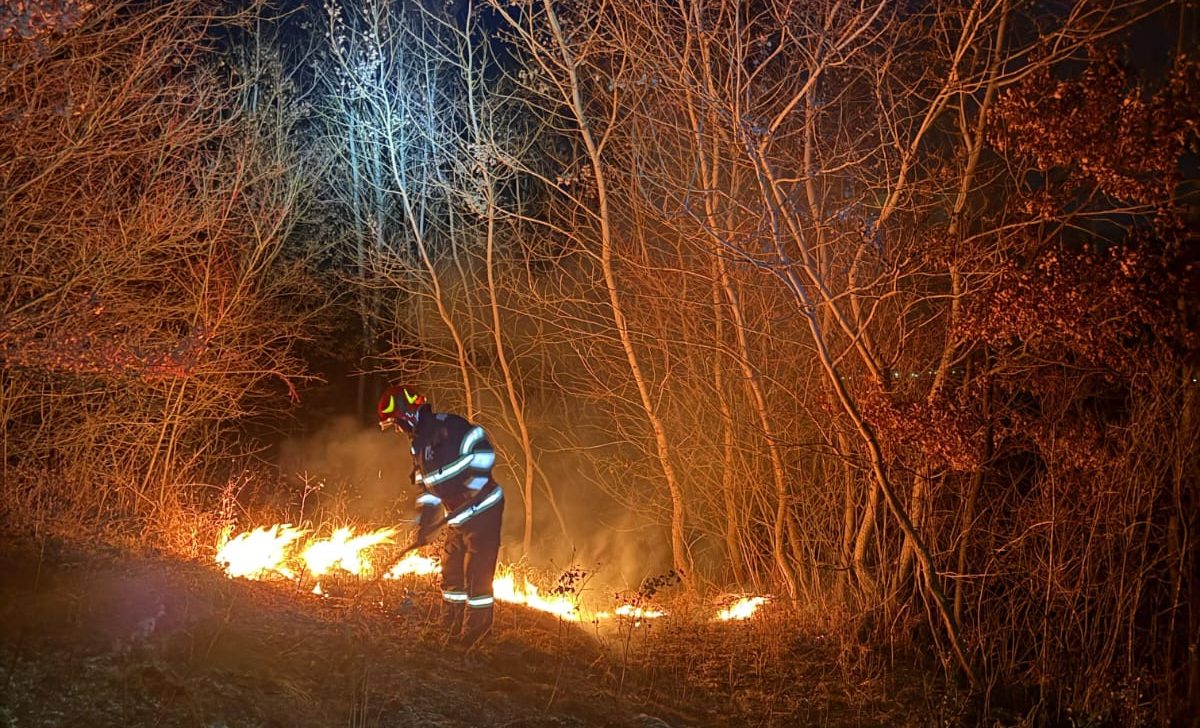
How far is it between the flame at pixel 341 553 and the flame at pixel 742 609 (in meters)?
3.23

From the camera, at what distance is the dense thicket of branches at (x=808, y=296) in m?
6.92

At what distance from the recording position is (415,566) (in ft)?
31.7

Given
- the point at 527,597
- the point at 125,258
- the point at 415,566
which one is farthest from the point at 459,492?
the point at 125,258

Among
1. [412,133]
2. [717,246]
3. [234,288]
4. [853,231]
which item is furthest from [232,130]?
[853,231]

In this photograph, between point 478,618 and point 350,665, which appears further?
point 478,618

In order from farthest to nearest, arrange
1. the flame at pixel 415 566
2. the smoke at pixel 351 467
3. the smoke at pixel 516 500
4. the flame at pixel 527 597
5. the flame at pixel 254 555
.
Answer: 1. the smoke at pixel 351 467
2. the smoke at pixel 516 500
3. the flame at pixel 527 597
4. the flame at pixel 415 566
5. the flame at pixel 254 555

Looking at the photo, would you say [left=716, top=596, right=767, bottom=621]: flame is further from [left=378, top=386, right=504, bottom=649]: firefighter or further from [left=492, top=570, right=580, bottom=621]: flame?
[left=378, top=386, right=504, bottom=649]: firefighter

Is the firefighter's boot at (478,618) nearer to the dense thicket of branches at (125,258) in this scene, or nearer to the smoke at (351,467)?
the dense thicket of branches at (125,258)

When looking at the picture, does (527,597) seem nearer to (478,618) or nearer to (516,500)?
(478,618)

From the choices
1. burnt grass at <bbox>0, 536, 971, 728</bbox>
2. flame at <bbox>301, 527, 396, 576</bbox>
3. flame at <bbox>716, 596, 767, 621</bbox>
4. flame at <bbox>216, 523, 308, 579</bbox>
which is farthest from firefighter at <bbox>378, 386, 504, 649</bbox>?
flame at <bbox>716, 596, 767, 621</bbox>

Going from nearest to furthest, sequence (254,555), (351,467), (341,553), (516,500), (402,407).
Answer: (402,407) < (254,555) < (341,553) < (516,500) < (351,467)

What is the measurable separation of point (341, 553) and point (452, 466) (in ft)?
7.84

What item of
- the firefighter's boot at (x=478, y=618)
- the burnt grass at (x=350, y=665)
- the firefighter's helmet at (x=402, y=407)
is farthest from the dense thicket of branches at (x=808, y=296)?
the firefighter's boot at (x=478, y=618)

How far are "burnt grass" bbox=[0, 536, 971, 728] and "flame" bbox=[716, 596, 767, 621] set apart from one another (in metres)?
0.70
